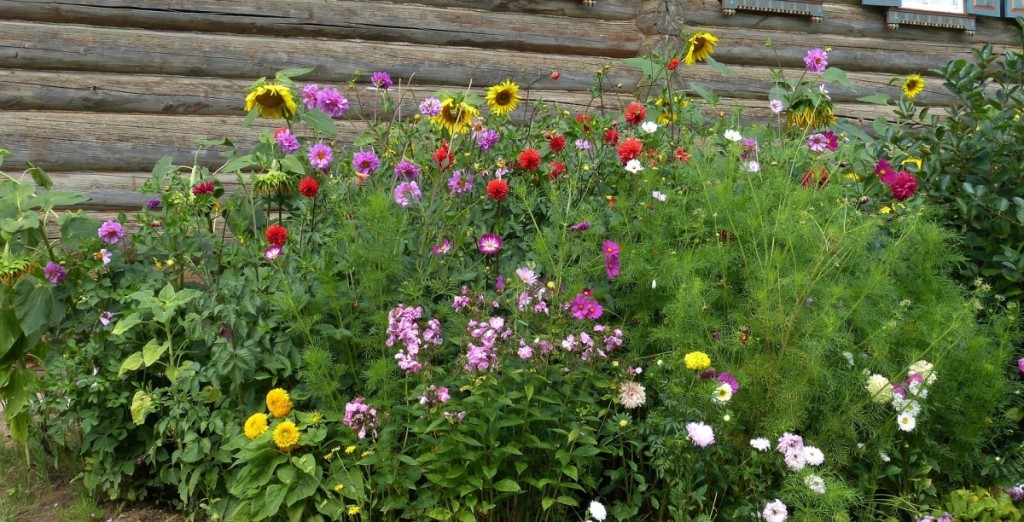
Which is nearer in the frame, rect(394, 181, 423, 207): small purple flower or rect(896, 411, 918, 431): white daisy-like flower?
rect(896, 411, 918, 431): white daisy-like flower

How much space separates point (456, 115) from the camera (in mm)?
2941

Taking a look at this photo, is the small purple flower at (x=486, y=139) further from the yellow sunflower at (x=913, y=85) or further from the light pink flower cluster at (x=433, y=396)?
the yellow sunflower at (x=913, y=85)

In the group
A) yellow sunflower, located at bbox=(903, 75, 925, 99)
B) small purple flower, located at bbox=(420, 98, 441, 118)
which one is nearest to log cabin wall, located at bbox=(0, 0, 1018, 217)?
yellow sunflower, located at bbox=(903, 75, 925, 99)

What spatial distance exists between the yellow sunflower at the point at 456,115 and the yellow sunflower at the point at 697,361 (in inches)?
42.2

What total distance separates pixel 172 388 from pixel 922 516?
222 centimetres

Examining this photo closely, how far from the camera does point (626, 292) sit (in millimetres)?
2949

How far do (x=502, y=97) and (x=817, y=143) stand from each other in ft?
3.87

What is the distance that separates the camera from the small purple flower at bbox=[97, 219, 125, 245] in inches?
123

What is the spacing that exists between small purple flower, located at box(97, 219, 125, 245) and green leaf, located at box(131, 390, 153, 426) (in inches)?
25.0

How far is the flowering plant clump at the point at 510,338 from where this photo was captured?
8.10 feet

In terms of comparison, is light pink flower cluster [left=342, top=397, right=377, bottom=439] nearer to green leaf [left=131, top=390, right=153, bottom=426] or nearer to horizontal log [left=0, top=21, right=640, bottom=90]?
green leaf [left=131, top=390, right=153, bottom=426]

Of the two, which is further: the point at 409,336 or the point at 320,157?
the point at 320,157

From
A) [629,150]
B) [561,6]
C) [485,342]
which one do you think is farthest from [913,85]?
[485,342]

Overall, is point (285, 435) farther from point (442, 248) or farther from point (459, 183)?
point (459, 183)
